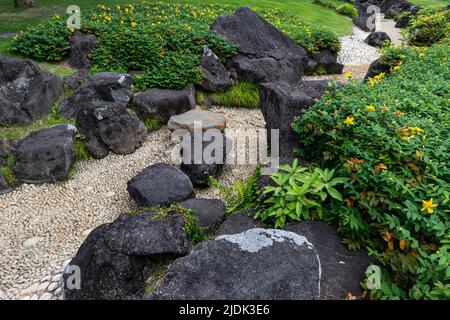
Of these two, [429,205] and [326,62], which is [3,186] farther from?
[326,62]

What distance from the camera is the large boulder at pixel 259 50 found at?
9281 millimetres

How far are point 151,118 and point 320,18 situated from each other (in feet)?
41.2

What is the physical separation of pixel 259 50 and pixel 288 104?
15.6 ft

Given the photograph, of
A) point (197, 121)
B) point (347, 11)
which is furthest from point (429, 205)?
point (347, 11)

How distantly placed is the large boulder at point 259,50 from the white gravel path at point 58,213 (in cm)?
323

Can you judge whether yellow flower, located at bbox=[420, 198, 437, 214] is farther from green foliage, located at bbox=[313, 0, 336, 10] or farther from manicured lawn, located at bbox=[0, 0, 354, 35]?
green foliage, located at bbox=[313, 0, 336, 10]

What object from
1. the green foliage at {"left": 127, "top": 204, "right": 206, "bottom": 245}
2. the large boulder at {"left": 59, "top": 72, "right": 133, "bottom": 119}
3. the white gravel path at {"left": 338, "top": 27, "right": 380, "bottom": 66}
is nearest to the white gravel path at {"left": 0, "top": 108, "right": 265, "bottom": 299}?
the large boulder at {"left": 59, "top": 72, "right": 133, "bottom": 119}

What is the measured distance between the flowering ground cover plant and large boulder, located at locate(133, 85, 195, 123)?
32 centimetres

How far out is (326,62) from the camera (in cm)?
1115

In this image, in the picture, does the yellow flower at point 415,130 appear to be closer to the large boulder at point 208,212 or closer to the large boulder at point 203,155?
the large boulder at point 208,212

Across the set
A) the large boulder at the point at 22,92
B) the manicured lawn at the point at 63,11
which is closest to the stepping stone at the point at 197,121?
the large boulder at the point at 22,92

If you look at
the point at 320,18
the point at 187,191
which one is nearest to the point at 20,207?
the point at 187,191

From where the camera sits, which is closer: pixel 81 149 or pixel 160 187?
pixel 160 187

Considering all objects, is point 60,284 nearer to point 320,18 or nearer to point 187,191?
point 187,191
